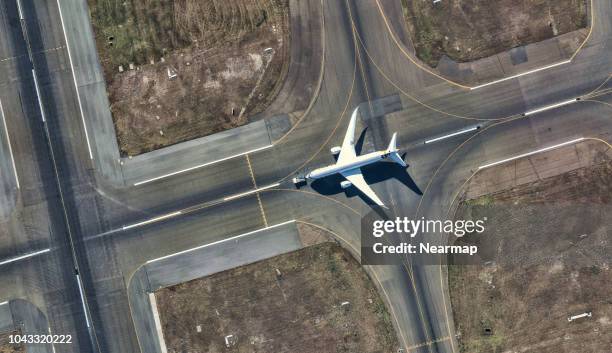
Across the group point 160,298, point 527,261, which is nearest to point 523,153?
point 527,261

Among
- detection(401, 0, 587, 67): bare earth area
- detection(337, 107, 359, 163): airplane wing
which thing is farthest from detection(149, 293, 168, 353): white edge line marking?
detection(401, 0, 587, 67): bare earth area

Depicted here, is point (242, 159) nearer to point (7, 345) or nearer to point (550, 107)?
point (7, 345)

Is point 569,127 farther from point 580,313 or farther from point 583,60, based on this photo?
point 580,313

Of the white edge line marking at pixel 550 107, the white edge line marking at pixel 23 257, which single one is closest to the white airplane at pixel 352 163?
the white edge line marking at pixel 550 107

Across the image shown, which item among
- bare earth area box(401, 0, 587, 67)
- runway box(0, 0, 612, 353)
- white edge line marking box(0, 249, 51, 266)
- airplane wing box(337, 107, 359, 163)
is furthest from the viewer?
bare earth area box(401, 0, 587, 67)

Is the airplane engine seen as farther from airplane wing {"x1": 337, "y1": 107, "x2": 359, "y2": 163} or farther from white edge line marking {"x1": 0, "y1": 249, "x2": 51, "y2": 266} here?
white edge line marking {"x1": 0, "y1": 249, "x2": 51, "y2": 266}

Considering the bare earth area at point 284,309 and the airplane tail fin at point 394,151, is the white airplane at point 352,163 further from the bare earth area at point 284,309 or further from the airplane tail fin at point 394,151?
the bare earth area at point 284,309
